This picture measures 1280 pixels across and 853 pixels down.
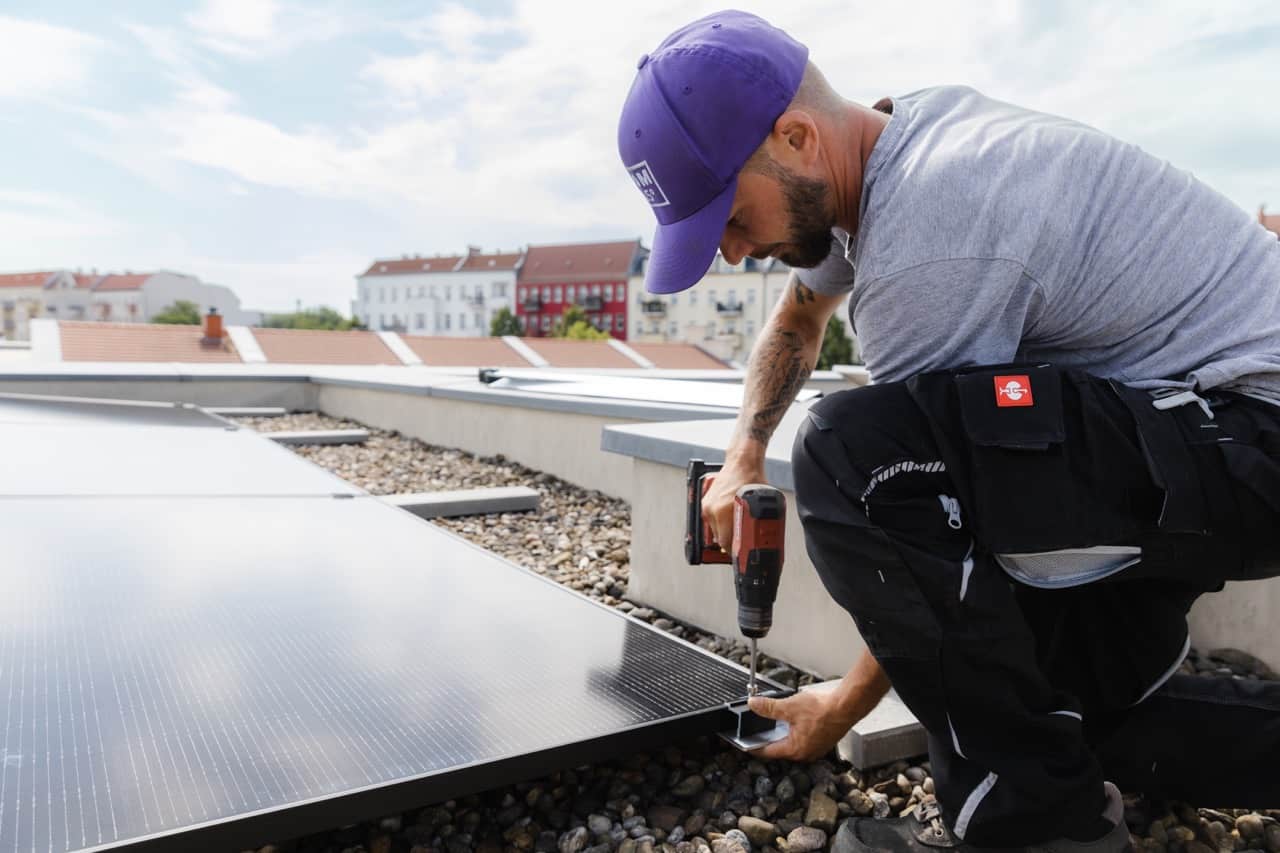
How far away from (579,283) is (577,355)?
3970 cm

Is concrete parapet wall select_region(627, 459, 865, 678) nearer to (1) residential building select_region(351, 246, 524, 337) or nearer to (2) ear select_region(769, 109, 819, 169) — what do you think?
(2) ear select_region(769, 109, 819, 169)

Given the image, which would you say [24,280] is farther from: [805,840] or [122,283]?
[805,840]

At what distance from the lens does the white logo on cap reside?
4.56 ft

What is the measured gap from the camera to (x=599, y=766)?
1605mm

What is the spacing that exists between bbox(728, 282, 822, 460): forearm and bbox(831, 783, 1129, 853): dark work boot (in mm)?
766

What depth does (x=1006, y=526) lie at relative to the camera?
1184mm

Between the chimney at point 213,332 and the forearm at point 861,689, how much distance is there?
19.6 metres

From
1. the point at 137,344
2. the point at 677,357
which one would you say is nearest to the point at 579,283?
the point at 677,357

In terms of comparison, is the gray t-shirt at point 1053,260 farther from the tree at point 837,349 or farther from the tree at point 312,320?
the tree at point 312,320

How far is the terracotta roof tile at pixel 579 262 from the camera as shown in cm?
5950

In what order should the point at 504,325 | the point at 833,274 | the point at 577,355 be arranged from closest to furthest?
the point at 833,274 < the point at 577,355 < the point at 504,325

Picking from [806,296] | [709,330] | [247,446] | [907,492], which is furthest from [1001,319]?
[709,330]

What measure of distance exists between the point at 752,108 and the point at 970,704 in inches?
37.5

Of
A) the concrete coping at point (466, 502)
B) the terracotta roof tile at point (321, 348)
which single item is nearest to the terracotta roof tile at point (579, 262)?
the terracotta roof tile at point (321, 348)
